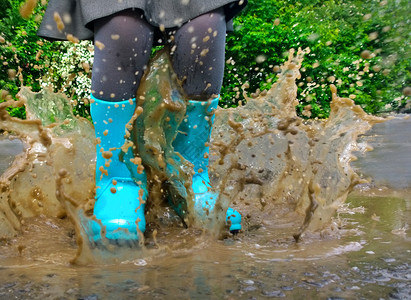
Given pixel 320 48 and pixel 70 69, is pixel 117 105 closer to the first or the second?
pixel 70 69

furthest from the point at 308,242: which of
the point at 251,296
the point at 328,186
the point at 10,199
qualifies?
the point at 10,199

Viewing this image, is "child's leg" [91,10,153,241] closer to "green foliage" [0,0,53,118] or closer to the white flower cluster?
the white flower cluster

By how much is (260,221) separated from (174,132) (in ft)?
1.76

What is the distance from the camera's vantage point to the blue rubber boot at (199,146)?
5.97 ft

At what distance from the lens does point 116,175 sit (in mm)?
1768

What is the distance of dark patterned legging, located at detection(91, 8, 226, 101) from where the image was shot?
5.45ft

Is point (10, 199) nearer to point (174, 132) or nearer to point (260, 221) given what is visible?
point (174, 132)

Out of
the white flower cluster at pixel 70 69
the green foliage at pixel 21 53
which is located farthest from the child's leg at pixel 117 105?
the green foliage at pixel 21 53

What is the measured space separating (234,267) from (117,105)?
686 mm

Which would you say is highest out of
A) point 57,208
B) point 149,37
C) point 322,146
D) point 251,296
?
point 149,37

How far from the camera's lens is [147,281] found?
1241 mm

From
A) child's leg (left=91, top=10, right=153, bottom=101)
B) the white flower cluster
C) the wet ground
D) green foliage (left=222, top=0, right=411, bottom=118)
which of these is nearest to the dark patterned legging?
child's leg (left=91, top=10, right=153, bottom=101)

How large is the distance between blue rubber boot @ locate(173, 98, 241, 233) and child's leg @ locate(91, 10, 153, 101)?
0.77 ft

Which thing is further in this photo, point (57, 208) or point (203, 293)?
point (57, 208)
